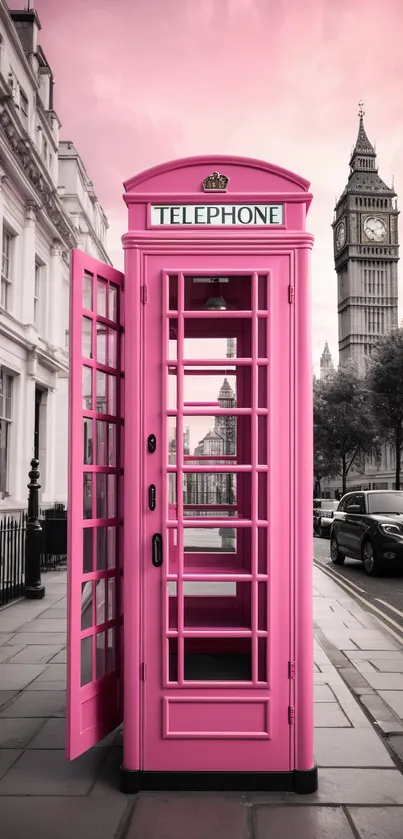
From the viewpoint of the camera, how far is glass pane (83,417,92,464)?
3666mm

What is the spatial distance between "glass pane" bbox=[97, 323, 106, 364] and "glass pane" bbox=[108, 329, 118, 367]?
0.14 ft

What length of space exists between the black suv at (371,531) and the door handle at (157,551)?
9.70 metres

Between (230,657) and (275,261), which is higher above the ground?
(275,261)

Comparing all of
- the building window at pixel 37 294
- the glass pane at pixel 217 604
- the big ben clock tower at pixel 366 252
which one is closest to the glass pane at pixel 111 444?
the glass pane at pixel 217 604

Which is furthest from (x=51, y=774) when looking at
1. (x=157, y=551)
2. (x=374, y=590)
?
(x=374, y=590)

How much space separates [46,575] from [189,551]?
28.6 ft

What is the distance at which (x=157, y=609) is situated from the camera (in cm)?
354

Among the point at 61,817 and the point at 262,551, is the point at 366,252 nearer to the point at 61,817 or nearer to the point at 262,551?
the point at 262,551

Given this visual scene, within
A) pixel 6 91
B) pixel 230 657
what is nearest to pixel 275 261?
pixel 230 657

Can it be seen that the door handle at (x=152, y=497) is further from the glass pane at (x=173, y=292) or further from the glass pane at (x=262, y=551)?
the glass pane at (x=173, y=292)

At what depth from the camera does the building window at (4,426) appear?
15.1 metres

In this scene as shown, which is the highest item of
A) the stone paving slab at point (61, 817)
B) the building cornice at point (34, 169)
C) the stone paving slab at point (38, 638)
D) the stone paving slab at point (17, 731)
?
the building cornice at point (34, 169)

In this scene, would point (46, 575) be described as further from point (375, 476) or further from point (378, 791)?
point (375, 476)

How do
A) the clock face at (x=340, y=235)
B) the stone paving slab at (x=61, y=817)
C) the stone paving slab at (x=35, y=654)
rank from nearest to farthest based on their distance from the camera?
the stone paving slab at (x=61, y=817), the stone paving slab at (x=35, y=654), the clock face at (x=340, y=235)
